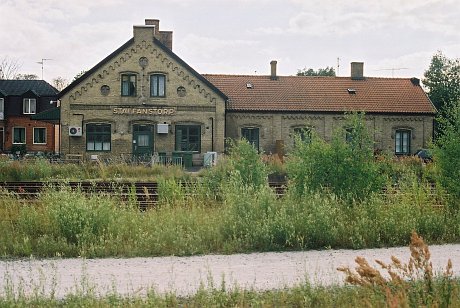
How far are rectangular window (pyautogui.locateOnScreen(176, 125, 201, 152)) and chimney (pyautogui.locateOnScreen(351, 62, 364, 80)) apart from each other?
516 inches

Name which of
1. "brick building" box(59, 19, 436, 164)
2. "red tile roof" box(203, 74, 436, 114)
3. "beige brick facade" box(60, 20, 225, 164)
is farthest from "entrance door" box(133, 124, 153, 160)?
"red tile roof" box(203, 74, 436, 114)

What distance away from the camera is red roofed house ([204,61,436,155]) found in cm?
3566

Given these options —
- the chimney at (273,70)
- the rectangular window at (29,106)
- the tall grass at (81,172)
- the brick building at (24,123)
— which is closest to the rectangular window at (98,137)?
the tall grass at (81,172)

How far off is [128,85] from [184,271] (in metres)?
27.6

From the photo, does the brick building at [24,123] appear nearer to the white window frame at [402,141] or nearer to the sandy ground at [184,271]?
the white window frame at [402,141]

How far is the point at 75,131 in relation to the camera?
3331 cm

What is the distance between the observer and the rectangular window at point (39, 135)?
52219 mm

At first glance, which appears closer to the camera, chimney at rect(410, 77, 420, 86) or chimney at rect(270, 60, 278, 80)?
chimney at rect(270, 60, 278, 80)

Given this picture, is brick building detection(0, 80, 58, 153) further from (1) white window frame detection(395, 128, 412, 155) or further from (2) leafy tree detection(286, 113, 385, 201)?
(2) leafy tree detection(286, 113, 385, 201)

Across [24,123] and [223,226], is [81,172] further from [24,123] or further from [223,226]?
[24,123]

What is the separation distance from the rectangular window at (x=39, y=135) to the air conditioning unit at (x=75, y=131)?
20546 mm

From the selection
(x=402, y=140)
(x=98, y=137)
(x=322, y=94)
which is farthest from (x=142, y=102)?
(x=402, y=140)

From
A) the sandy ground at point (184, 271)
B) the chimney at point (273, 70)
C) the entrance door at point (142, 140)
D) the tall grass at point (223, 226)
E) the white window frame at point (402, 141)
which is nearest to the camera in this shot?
the sandy ground at point (184, 271)

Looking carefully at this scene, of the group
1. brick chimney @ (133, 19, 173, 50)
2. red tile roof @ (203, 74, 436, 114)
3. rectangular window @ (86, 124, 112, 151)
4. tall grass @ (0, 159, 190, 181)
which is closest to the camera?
tall grass @ (0, 159, 190, 181)
